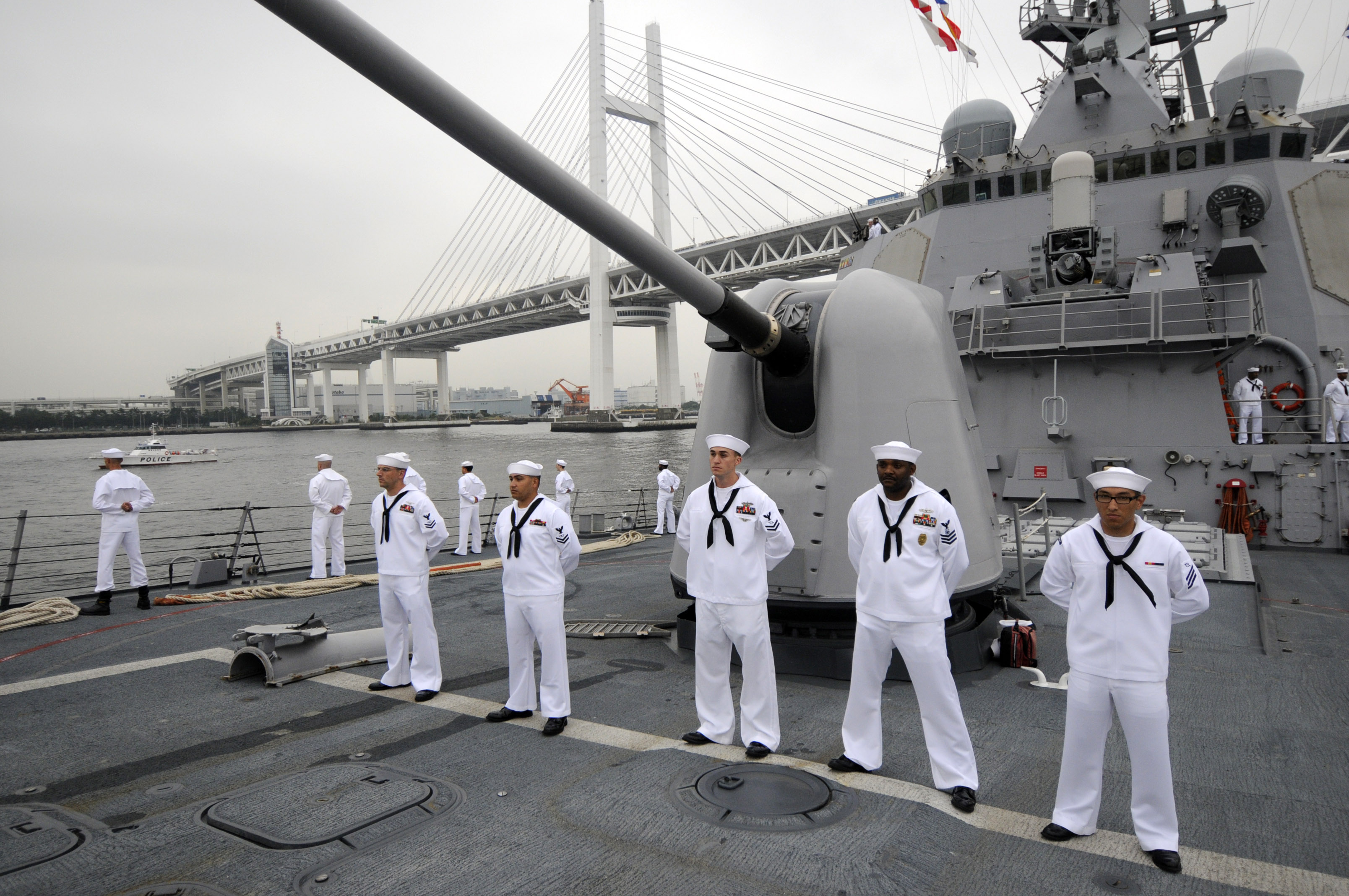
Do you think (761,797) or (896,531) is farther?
(896,531)

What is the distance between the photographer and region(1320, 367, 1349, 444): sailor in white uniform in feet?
31.5

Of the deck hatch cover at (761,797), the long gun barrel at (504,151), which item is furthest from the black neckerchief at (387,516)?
the deck hatch cover at (761,797)

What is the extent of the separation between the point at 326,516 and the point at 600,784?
25.1 feet

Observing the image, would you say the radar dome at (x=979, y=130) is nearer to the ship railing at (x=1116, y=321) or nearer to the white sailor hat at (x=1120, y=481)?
the ship railing at (x=1116, y=321)

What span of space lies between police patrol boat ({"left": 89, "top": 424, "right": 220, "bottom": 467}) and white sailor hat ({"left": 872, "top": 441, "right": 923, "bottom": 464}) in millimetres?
50099

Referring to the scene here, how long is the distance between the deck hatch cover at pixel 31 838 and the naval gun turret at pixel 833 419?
3.35 meters

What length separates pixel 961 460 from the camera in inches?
204

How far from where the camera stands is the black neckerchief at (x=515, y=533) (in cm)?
448

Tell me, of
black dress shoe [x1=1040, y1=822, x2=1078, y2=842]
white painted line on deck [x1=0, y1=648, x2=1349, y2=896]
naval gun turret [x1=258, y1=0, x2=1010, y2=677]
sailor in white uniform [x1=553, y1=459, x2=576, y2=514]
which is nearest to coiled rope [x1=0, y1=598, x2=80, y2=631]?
white painted line on deck [x1=0, y1=648, x2=1349, y2=896]

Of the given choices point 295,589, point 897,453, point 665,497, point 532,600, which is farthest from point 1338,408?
point 295,589

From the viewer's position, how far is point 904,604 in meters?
3.53

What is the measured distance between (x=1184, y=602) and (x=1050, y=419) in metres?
7.33

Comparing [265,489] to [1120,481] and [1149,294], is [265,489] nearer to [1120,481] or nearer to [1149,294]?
[1149,294]

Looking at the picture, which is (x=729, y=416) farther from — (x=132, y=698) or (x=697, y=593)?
(x=132, y=698)
